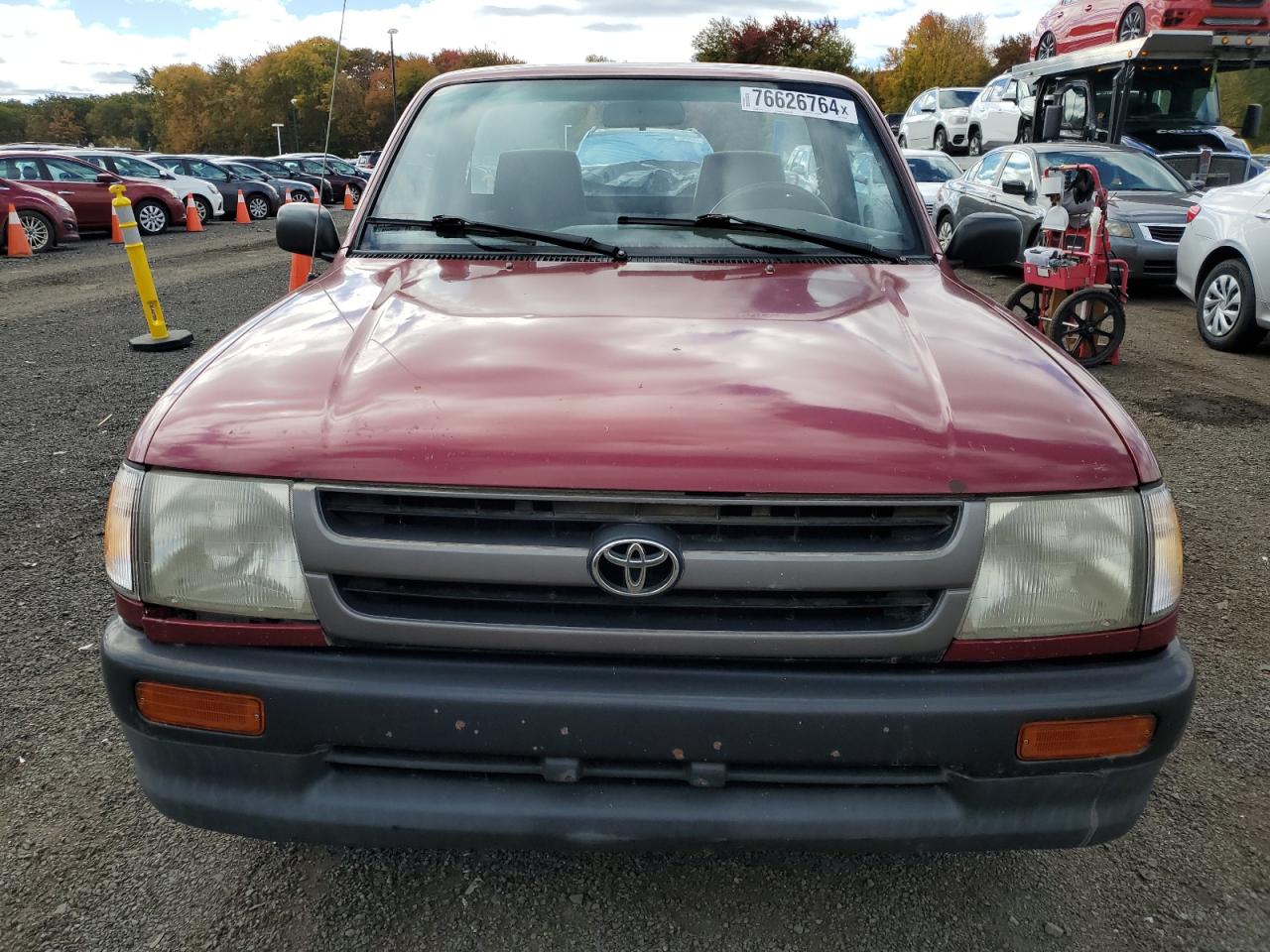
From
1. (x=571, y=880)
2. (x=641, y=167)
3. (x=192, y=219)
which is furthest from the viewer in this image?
(x=192, y=219)

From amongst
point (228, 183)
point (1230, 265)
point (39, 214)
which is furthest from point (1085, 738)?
point (228, 183)

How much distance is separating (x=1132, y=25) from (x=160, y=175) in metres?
18.4

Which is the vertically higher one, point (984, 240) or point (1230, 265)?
point (1230, 265)

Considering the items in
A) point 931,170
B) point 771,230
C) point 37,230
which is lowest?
point 37,230

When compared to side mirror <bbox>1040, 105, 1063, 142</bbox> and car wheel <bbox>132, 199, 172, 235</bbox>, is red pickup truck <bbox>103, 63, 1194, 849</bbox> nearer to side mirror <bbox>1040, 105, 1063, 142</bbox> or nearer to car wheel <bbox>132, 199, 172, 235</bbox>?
side mirror <bbox>1040, 105, 1063, 142</bbox>

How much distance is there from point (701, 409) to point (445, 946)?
1202 millimetres

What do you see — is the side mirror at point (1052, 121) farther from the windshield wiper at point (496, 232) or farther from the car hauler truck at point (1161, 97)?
the windshield wiper at point (496, 232)

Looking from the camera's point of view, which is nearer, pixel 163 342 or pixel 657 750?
pixel 657 750

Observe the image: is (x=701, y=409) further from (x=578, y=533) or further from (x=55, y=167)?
(x=55, y=167)

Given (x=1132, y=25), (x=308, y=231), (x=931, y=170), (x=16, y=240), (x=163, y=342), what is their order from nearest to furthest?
(x=308, y=231), (x=163, y=342), (x=16, y=240), (x=1132, y=25), (x=931, y=170)

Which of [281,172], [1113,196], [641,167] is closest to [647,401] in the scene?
[641,167]

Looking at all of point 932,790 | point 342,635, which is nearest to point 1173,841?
point 932,790

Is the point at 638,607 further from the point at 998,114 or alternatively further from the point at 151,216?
the point at 998,114

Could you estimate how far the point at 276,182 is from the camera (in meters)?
25.5
